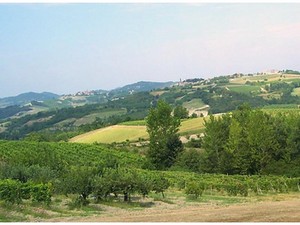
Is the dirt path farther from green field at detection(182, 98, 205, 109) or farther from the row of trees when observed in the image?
green field at detection(182, 98, 205, 109)

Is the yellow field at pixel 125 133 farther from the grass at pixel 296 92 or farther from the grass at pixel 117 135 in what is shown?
the grass at pixel 296 92

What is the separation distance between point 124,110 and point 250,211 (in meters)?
166

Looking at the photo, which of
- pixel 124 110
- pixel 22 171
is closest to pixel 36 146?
pixel 22 171

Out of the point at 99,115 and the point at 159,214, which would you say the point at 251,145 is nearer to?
the point at 159,214

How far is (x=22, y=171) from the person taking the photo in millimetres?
34188

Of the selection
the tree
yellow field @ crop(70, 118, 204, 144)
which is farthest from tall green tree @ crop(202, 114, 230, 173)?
yellow field @ crop(70, 118, 204, 144)

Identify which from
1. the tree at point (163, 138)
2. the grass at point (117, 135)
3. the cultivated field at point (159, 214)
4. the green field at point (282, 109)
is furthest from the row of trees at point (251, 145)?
the green field at point (282, 109)

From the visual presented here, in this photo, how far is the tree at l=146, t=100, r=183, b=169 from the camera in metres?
62.1

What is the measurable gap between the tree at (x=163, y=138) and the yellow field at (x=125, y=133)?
19641 millimetres

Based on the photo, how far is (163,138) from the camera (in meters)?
62.5

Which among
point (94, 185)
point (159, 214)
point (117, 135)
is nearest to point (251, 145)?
point (94, 185)

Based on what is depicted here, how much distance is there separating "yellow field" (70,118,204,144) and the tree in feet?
64.4

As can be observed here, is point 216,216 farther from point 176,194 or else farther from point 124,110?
point 124,110

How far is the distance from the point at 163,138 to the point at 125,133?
29941mm
